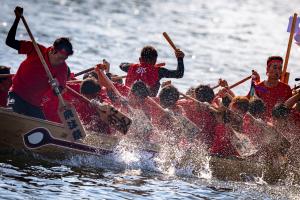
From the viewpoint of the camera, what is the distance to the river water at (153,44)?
Answer: 13.6m

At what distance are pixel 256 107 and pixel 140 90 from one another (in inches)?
86.2

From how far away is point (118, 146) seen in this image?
49.6ft

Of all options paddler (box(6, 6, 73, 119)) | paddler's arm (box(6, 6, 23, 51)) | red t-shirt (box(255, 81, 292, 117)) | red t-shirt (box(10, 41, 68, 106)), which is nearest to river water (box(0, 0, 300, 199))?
paddler (box(6, 6, 73, 119))

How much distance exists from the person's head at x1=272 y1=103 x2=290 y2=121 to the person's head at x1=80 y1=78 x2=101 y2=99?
10.7 ft

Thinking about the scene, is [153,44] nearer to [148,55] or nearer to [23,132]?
[148,55]

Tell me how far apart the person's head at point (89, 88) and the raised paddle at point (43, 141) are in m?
1.02

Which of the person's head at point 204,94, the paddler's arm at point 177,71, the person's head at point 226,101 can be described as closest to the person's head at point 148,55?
the paddler's arm at point 177,71

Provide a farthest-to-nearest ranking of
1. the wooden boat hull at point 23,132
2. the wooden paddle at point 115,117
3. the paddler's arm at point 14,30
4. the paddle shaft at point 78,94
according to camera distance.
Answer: the paddle shaft at point 78,94, the wooden paddle at point 115,117, the wooden boat hull at point 23,132, the paddler's arm at point 14,30

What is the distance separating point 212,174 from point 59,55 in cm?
355

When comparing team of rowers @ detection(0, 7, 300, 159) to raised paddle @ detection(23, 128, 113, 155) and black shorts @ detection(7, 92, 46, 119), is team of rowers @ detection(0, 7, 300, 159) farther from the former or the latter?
raised paddle @ detection(23, 128, 113, 155)

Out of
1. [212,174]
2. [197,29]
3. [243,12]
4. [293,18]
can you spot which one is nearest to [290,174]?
[212,174]

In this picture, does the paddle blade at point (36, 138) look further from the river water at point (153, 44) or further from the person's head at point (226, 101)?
the person's head at point (226, 101)

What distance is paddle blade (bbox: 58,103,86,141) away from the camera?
14547 mm

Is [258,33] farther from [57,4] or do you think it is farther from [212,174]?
[212,174]
